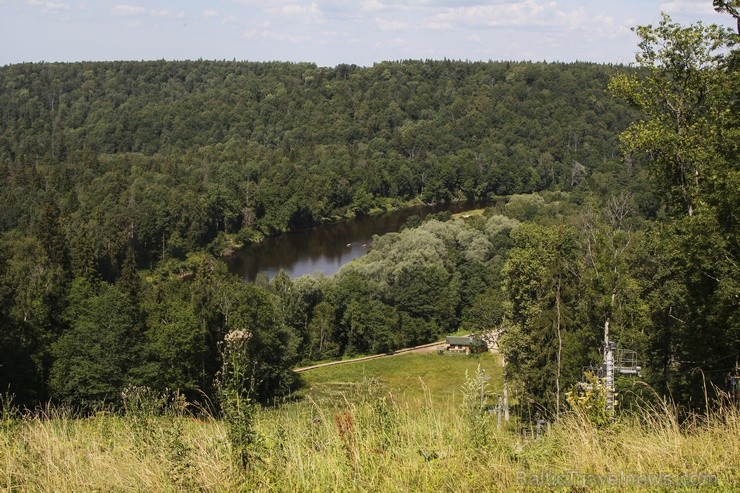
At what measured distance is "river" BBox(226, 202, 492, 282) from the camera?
66312 millimetres

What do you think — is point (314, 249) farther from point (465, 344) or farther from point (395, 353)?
point (465, 344)

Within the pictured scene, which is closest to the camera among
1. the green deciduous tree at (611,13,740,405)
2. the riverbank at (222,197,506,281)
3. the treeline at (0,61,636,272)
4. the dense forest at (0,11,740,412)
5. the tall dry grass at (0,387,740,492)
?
the tall dry grass at (0,387,740,492)

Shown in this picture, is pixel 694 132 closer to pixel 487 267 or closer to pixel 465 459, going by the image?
pixel 465 459

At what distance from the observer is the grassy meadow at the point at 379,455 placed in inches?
199

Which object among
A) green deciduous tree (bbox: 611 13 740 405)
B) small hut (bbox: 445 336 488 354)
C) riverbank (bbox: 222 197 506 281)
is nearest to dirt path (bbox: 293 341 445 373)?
small hut (bbox: 445 336 488 354)

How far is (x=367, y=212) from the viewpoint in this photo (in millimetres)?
97375

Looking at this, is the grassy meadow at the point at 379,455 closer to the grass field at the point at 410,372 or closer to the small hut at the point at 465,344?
the grass field at the point at 410,372

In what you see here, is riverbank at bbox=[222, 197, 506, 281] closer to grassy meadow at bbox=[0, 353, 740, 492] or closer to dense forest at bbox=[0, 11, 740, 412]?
dense forest at bbox=[0, 11, 740, 412]

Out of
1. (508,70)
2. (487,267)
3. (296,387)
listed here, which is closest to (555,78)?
(508,70)

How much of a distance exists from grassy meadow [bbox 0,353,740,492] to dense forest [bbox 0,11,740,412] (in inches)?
32.2

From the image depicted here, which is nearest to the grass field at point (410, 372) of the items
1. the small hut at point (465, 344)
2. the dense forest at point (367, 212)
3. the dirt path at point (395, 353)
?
the small hut at point (465, 344)

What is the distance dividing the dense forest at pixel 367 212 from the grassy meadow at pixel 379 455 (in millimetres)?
817

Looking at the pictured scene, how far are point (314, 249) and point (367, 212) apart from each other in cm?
2347

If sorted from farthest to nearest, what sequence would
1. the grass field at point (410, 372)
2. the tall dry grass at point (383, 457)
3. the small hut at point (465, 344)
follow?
the small hut at point (465, 344)
the grass field at point (410, 372)
the tall dry grass at point (383, 457)
